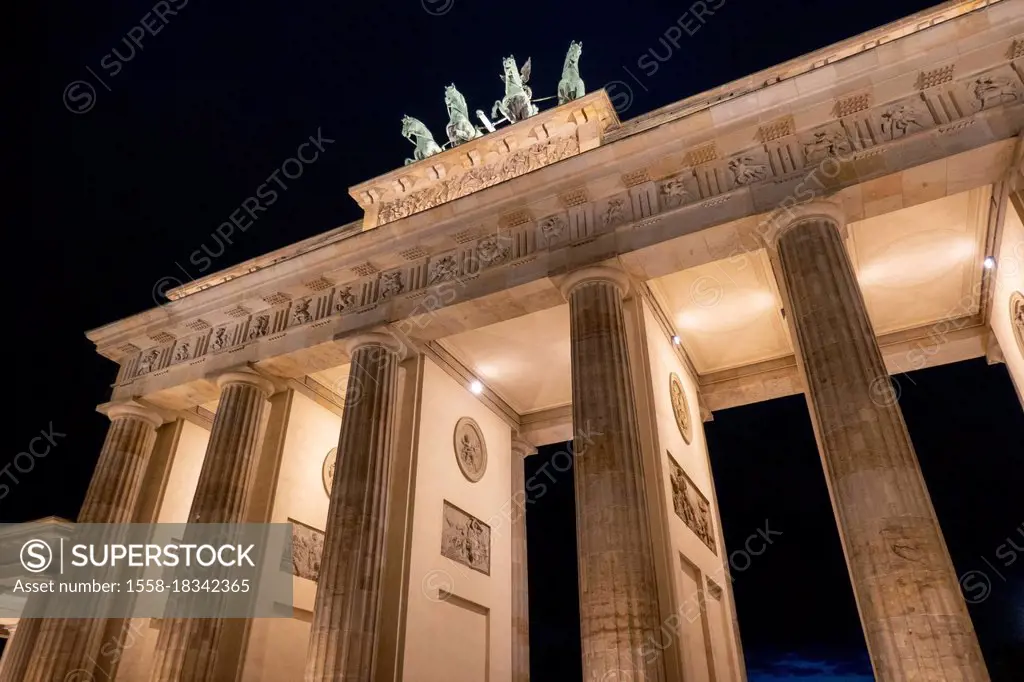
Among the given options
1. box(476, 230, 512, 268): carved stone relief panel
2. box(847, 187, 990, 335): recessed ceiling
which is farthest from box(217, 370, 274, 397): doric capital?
box(847, 187, 990, 335): recessed ceiling

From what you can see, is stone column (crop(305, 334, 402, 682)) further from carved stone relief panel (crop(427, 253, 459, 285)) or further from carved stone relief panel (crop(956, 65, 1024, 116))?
carved stone relief panel (crop(956, 65, 1024, 116))

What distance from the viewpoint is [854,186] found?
10359mm

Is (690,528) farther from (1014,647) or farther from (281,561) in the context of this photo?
(1014,647)

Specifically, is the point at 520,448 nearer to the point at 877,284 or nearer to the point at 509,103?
the point at 509,103

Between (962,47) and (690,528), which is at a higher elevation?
(962,47)

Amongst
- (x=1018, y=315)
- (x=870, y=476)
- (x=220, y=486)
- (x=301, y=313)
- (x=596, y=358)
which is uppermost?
(x=301, y=313)

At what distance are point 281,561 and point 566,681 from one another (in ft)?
72.7

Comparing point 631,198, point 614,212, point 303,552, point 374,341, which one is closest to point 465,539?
point 303,552

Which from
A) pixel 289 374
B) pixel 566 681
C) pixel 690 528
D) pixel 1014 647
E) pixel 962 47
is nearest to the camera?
pixel 962 47

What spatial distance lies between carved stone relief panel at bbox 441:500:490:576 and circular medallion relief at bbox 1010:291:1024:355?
11.7 m

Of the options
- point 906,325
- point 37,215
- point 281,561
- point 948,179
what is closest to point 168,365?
point 281,561

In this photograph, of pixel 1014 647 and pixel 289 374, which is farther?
pixel 1014 647

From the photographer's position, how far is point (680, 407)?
1441 cm

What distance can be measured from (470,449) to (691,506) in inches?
217
